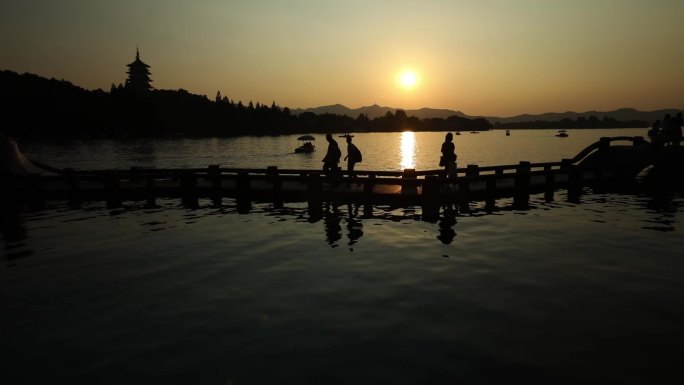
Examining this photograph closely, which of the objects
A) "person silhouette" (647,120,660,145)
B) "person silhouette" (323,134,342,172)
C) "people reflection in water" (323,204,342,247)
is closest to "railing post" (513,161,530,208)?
"person silhouette" (323,134,342,172)

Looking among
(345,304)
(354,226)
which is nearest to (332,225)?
(354,226)

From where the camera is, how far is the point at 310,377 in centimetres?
536

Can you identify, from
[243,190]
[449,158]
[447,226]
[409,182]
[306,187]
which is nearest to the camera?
[447,226]

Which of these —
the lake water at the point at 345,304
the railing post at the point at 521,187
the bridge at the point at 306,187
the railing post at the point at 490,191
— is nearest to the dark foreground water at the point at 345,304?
the lake water at the point at 345,304

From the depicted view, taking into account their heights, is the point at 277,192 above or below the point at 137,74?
below

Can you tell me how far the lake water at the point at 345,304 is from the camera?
221 inches

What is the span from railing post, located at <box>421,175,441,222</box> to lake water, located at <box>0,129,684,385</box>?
5.34 feet

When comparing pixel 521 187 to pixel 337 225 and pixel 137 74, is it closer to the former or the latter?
pixel 337 225

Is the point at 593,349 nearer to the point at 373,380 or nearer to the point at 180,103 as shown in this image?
the point at 373,380

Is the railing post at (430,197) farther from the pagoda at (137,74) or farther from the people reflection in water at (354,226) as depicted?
the pagoda at (137,74)

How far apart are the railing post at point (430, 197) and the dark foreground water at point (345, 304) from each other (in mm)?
1626

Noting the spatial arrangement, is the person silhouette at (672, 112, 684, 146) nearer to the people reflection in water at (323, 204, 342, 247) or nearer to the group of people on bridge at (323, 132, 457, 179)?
the group of people on bridge at (323, 132, 457, 179)

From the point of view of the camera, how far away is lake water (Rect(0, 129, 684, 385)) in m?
5.60

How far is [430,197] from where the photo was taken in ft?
51.9
